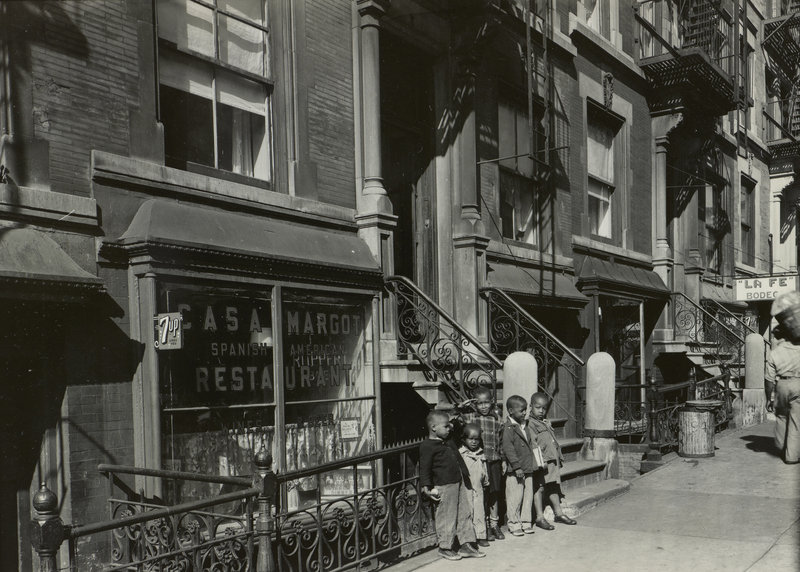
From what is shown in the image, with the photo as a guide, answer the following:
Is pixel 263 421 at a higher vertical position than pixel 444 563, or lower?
higher

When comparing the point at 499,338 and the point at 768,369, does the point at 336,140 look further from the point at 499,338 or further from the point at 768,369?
the point at 768,369

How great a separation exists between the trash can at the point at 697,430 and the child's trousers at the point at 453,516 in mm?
6047

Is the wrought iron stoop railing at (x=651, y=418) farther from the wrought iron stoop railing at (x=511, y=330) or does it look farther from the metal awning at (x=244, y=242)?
the metal awning at (x=244, y=242)

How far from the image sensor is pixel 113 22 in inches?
271

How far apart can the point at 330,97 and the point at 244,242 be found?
8.23 ft

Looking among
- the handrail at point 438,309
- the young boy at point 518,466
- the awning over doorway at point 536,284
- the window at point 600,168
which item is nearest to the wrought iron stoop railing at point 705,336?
the window at point 600,168

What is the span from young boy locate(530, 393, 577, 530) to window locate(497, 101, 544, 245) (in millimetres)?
4763

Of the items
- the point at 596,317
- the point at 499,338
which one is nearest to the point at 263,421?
the point at 499,338

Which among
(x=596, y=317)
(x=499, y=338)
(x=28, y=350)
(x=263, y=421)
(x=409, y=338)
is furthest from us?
(x=596, y=317)

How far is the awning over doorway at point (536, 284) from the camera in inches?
471

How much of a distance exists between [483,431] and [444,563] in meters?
1.45

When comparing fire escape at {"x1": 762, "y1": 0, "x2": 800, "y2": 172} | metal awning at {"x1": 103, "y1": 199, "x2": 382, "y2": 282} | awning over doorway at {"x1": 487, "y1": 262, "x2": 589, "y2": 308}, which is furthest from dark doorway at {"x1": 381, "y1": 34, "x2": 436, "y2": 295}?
fire escape at {"x1": 762, "y1": 0, "x2": 800, "y2": 172}

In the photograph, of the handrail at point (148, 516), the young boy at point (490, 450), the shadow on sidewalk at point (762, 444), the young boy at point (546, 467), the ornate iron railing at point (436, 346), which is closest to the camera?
the handrail at point (148, 516)

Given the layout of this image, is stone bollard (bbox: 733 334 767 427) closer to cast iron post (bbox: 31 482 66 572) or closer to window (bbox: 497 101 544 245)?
window (bbox: 497 101 544 245)
